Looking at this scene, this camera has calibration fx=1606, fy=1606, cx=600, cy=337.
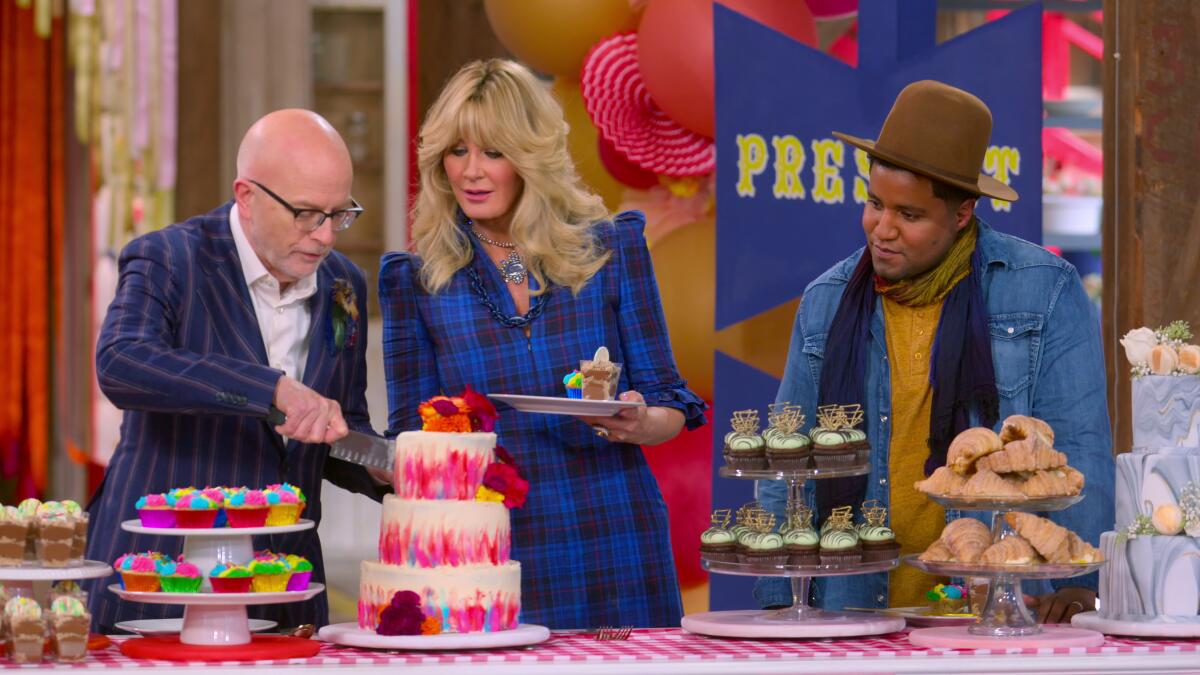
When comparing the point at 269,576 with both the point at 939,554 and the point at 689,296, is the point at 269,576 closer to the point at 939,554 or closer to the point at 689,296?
the point at 939,554

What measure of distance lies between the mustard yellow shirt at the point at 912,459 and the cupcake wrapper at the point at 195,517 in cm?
117

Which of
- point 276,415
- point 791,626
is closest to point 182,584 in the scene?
point 276,415

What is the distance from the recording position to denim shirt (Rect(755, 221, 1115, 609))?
8.89 feet

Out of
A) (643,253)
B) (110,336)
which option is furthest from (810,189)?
(110,336)

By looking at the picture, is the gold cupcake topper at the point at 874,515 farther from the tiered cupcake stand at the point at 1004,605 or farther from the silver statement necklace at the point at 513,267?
the silver statement necklace at the point at 513,267

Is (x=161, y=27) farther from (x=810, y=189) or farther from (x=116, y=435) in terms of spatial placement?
(x=810, y=189)

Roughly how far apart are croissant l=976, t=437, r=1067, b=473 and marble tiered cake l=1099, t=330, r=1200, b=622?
0.20 metres

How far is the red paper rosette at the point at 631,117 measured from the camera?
4.75 m

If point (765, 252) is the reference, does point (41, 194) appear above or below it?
above

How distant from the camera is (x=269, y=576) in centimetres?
229

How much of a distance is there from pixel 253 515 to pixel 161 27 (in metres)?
6.12

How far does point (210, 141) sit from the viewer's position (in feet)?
26.8

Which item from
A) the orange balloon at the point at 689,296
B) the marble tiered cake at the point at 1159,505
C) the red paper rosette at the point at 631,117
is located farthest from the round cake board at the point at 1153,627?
the red paper rosette at the point at 631,117

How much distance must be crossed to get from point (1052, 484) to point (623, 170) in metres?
2.69
